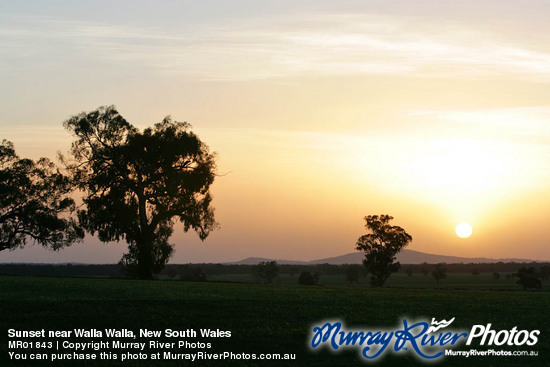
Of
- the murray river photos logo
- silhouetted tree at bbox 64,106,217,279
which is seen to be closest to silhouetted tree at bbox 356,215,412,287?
silhouetted tree at bbox 64,106,217,279

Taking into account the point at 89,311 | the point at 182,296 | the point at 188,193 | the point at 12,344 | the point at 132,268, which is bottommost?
the point at 12,344

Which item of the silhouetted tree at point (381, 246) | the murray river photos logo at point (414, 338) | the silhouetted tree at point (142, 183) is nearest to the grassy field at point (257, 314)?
the murray river photos logo at point (414, 338)

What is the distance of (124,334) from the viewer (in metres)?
27.8

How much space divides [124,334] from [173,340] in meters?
2.11

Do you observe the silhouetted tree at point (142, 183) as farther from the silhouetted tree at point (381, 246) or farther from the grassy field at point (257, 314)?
the silhouetted tree at point (381, 246)

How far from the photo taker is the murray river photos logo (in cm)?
2630

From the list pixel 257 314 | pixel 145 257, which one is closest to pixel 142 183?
pixel 145 257

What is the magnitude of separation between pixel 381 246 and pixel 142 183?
63.6 metres

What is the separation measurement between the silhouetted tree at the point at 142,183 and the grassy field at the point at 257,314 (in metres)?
28.0

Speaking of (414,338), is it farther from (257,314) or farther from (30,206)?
(30,206)

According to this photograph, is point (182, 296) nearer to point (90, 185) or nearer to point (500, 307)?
point (500, 307)

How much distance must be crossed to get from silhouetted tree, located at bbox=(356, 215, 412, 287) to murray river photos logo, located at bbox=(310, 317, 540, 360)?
96.2 m

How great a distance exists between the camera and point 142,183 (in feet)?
245

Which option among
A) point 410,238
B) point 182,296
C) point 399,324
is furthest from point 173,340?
point 410,238
